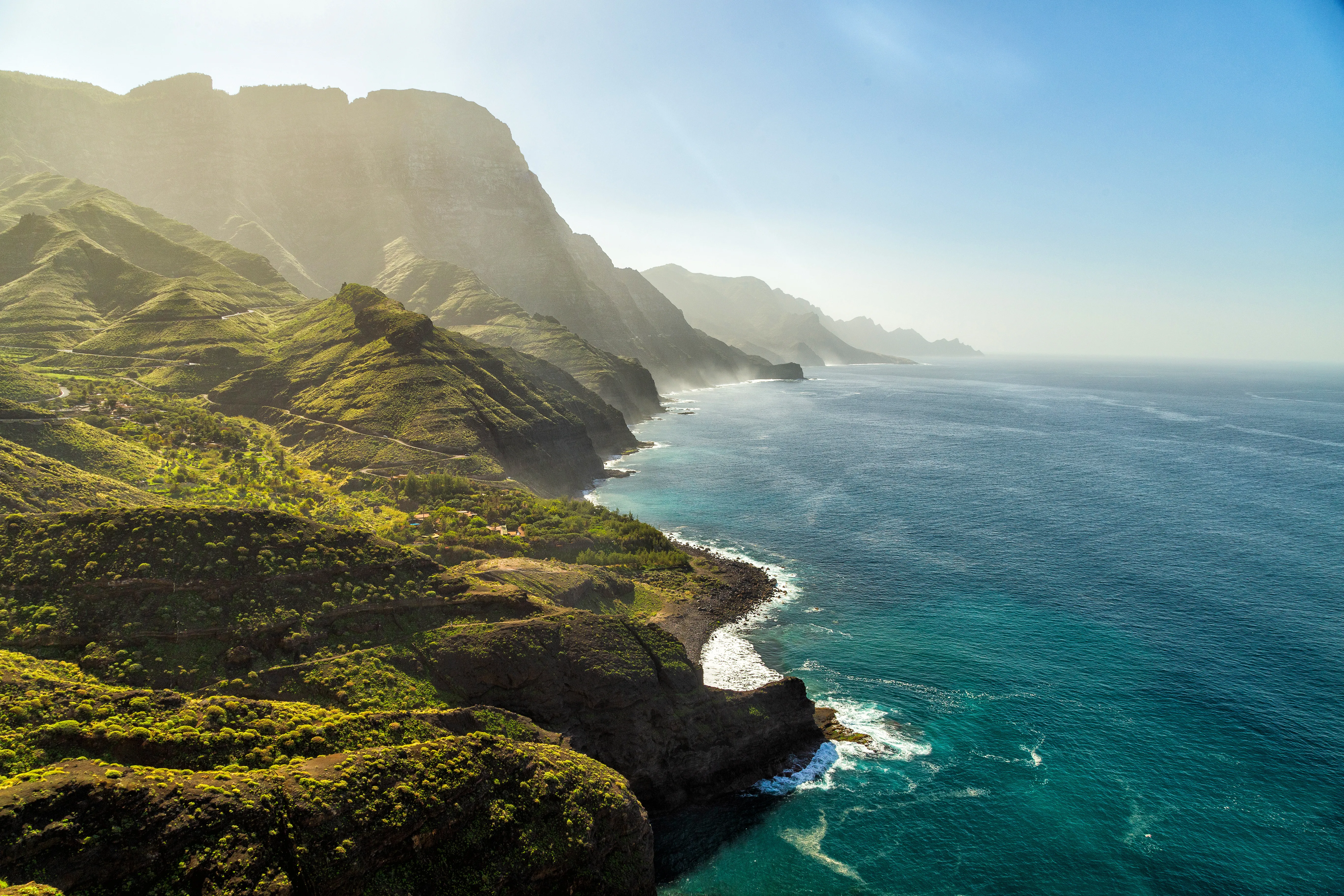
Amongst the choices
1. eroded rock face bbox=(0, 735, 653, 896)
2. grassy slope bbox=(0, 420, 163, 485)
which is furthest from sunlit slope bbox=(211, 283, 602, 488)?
eroded rock face bbox=(0, 735, 653, 896)

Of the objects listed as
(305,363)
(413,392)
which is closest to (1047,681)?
(413,392)

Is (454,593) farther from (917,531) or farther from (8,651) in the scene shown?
(917,531)

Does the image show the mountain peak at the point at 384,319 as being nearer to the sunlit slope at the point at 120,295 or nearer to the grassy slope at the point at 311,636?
the sunlit slope at the point at 120,295

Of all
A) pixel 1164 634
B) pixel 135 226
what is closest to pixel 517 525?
pixel 1164 634

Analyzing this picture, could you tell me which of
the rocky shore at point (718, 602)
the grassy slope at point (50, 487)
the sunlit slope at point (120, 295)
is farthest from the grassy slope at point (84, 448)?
the rocky shore at point (718, 602)

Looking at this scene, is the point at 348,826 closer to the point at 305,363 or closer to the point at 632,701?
the point at 632,701

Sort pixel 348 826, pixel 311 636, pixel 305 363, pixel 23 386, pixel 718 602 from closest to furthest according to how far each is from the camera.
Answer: pixel 348 826 → pixel 311 636 → pixel 718 602 → pixel 23 386 → pixel 305 363

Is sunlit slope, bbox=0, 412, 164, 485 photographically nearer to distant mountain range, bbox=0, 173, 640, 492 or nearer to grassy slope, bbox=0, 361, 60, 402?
grassy slope, bbox=0, 361, 60, 402
